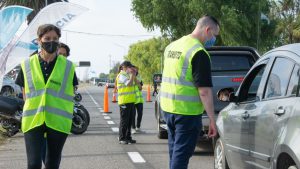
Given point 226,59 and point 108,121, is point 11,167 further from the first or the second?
point 108,121

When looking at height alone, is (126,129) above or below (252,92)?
below

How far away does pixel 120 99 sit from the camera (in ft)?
39.0

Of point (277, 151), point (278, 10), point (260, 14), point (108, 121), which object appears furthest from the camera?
point (278, 10)

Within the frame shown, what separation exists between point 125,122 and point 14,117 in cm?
255

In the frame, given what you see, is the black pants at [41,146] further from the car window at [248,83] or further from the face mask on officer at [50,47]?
the car window at [248,83]

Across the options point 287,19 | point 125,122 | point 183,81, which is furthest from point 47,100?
point 287,19

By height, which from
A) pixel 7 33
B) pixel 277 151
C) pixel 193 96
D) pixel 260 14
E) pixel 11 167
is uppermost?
pixel 260 14

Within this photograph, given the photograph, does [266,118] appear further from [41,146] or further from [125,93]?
[125,93]

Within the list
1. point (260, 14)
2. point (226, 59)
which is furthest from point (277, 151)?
point (260, 14)

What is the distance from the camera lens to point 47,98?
5.52 meters

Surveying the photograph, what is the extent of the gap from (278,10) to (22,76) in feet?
170

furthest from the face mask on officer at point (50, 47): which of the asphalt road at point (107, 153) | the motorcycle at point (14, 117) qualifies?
the motorcycle at point (14, 117)

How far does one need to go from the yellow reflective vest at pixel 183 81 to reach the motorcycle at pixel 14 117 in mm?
7206

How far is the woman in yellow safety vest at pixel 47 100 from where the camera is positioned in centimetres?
542
